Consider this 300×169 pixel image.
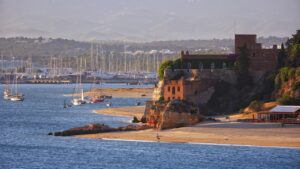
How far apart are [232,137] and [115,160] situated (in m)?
13.3

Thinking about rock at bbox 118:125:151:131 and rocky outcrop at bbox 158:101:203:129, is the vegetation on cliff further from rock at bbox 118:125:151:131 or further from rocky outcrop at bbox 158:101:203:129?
rock at bbox 118:125:151:131

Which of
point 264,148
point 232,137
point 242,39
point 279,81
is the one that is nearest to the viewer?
point 264,148

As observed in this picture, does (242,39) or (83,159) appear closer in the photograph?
(83,159)

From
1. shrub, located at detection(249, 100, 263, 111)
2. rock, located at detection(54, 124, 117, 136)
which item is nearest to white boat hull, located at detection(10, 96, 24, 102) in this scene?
shrub, located at detection(249, 100, 263, 111)

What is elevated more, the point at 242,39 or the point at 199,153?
the point at 242,39

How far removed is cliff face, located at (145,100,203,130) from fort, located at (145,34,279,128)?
9.34 feet

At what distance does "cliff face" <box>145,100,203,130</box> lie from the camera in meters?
92.4

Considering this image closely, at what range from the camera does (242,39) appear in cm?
11300

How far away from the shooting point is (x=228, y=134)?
86375 mm

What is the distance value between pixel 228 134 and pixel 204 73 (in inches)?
873

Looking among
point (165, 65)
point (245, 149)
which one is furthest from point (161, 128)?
point (165, 65)

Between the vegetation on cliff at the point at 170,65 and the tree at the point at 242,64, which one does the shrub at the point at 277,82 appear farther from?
the vegetation on cliff at the point at 170,65

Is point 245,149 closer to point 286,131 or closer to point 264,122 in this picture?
point 286,131

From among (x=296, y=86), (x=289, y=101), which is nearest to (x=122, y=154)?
(x=289, y=101)
